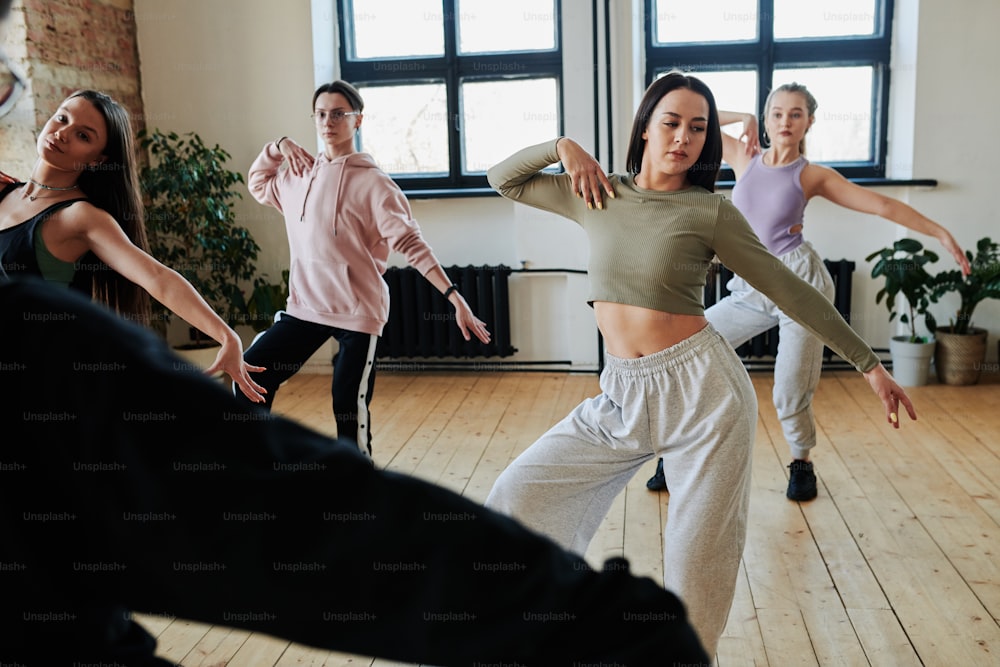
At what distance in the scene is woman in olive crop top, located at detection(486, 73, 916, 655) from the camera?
209 cm

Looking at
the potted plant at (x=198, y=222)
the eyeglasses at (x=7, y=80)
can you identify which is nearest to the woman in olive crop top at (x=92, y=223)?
the eyeglasses at (x=7, y=80)

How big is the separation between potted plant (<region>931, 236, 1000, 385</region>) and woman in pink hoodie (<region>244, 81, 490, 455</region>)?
10.5 feet

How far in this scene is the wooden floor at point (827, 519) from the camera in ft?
8.32

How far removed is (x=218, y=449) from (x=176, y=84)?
6.05 meters

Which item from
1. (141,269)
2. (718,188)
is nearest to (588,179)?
(141,269)

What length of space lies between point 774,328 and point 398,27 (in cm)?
308

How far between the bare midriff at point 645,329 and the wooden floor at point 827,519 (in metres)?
0.60

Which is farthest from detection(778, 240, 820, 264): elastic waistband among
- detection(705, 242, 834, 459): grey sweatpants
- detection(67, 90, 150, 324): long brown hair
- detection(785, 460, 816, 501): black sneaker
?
detection(67, 90, 150, 324): long brown hair

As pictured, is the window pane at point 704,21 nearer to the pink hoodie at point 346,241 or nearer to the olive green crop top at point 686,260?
the pink hoodie at point 346,241

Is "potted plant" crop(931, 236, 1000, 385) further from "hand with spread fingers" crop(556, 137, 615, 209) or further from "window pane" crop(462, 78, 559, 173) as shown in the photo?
"hand with spread fingers" crop(556, 137, 615, 209)

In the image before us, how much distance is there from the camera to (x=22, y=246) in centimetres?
224

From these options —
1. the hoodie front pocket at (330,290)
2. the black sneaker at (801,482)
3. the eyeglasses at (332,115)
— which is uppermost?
the eyeglasses at (332,115)

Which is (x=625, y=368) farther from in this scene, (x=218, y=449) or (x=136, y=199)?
(x=218, y=449)

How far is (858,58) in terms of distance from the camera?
5.65 m
